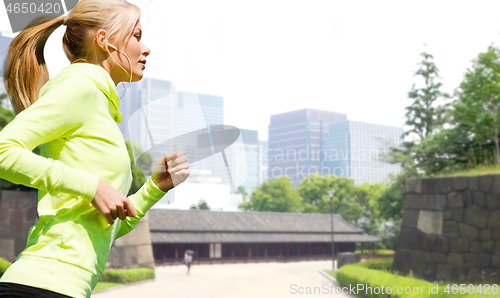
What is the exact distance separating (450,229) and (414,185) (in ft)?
6.79

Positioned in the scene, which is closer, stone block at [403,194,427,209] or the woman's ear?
the woman's ear

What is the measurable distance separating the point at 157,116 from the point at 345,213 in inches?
1764

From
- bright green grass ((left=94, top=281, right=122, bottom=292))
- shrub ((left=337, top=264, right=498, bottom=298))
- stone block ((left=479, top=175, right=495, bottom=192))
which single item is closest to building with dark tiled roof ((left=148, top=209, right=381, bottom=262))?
bright green grass ((left=94, top=281, right=122, bottom=292))

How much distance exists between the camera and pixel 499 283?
1061 centimetres

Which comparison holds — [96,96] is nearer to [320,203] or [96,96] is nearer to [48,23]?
[48,23]

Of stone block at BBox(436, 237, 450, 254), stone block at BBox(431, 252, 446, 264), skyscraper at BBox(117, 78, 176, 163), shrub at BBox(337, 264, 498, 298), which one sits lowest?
shrub at BBox(337, 264, 498, 298)

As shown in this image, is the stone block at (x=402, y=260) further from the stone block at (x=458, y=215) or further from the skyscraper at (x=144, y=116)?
the skyscraper at (x=144, y=116)

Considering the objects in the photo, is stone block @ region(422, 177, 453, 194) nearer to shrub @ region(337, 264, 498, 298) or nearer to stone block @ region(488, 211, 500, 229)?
stone block @ region(488, 211, 500, 229)

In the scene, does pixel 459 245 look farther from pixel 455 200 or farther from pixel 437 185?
pixel 437 185

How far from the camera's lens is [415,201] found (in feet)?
46.5

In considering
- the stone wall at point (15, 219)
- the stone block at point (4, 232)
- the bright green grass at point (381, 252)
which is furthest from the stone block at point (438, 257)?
the bright green grass at point (381, 252)

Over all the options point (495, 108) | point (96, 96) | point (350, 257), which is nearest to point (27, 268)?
point (96, 96)

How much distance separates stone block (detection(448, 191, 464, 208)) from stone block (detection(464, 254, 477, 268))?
134 cm

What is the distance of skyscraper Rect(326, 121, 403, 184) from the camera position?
83.7 feet
